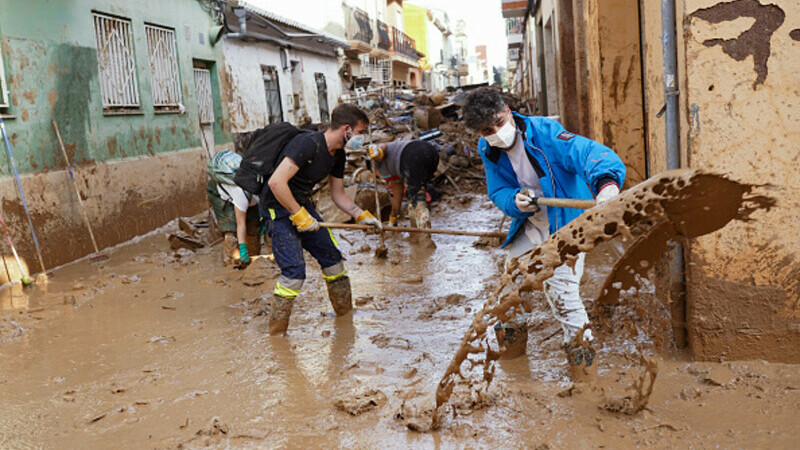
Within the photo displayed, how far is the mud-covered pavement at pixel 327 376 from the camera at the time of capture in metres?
3.22

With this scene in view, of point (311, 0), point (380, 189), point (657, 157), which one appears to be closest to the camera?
point (657, 157)

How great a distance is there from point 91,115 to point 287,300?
555 cm

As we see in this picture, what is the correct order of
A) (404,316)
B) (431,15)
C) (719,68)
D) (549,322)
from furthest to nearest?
(431,15) < (404,316) < (549,322) < (719,68)

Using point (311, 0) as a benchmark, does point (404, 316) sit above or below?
below

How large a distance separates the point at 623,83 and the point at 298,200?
335 centimetres

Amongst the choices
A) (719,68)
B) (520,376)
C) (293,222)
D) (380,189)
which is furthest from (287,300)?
(380,189)

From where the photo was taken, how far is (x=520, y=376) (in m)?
3.97

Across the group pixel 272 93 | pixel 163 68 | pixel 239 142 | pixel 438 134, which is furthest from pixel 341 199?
pixel 272 93

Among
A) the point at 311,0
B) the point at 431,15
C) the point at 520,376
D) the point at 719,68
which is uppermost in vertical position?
the point at 431,15

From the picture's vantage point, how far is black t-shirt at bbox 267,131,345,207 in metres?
4.78

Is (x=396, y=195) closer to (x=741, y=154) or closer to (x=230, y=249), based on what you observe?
(x=230, y=249)

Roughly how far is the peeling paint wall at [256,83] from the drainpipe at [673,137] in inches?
459

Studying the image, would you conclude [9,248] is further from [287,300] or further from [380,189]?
[380,189]

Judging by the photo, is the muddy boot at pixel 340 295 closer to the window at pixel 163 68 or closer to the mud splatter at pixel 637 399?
the mud splatter at pixel 637 399
